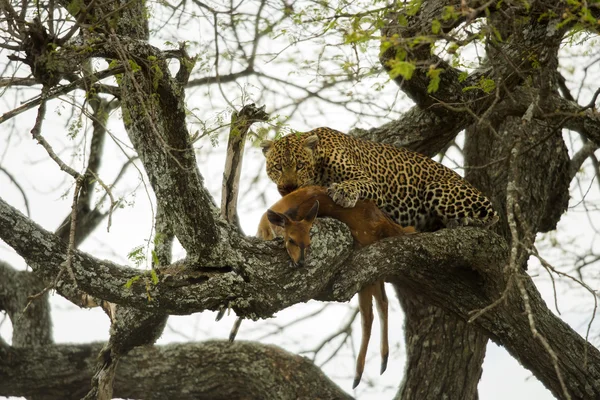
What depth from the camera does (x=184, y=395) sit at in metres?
7.18

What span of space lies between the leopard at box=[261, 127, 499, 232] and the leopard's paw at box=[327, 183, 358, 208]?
0.35m

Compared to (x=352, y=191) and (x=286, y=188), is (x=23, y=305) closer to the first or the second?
(x=286, y=188)

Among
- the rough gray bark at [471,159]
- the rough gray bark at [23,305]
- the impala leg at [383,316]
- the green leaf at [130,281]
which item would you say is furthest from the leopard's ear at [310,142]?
the rough gray bark at [23,305]

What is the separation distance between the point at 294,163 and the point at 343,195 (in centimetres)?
81

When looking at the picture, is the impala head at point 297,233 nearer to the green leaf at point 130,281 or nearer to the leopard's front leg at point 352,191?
the leopard's front leg at point 352,191

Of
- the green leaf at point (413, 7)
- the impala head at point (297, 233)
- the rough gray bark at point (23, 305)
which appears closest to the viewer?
the green leaf at point (413, 7)

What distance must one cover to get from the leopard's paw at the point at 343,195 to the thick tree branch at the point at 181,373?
1834 millimetres

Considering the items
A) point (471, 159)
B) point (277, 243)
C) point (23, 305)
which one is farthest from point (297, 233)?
point (23, 305)

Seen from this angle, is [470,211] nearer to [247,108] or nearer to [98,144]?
[247,108]

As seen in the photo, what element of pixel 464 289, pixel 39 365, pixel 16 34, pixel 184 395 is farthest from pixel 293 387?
pixel 16 34

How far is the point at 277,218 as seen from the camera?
585cm

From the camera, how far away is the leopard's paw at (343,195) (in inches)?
236

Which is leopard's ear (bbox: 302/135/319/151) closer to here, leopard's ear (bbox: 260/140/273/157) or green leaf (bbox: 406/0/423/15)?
leopard's ear (bbox: 260/140/273/157)

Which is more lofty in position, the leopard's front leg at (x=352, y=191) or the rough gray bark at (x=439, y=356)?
the leopard's front leg at (x=352, y=191)
